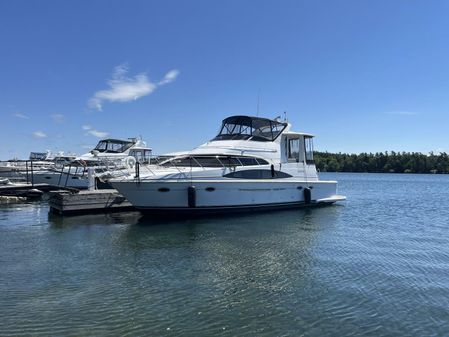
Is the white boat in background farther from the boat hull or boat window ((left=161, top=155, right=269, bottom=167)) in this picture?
the boat hull

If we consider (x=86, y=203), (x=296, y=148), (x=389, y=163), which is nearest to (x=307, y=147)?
(x=296, y=148)

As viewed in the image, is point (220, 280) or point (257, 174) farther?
point (257, 174)

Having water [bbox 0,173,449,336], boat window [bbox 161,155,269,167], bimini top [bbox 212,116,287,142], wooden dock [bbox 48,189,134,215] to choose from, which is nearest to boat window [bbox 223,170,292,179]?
boat window [bbox 161,155,269,167]

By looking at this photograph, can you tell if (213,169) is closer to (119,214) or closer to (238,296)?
(119,214)

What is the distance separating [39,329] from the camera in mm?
6707

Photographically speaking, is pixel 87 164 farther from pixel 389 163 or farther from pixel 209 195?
pixel 389 163

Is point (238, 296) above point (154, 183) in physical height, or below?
below

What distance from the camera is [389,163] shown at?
13712 cm

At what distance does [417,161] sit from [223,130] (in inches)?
5124

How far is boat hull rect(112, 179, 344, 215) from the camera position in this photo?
18.5 meters

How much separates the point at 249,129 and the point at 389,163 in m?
126

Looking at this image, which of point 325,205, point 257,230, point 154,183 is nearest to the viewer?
point 257,230

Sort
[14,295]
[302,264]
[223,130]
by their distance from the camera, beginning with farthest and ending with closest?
[223,130], [302,264], [14,295]

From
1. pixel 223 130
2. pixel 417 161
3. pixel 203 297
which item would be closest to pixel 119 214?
pixel 223 130
